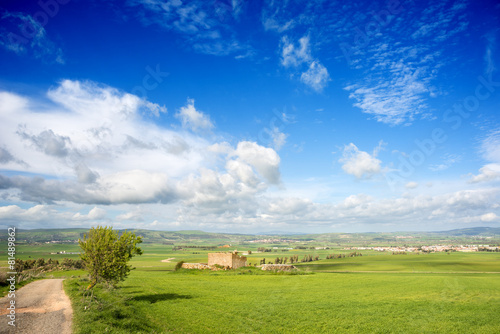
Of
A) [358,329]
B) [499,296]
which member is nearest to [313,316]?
[358,329]

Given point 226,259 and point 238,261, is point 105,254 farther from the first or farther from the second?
point 238,261

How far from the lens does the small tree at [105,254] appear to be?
27.0 metres

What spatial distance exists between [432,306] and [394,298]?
537 cm

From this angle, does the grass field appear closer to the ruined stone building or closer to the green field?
the green field

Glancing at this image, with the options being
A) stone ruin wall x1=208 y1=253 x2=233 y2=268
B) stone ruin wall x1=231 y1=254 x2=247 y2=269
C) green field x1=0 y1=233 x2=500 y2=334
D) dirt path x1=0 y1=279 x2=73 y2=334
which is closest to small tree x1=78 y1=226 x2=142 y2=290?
green field x1=0 y1=233 x2=500 y2=334

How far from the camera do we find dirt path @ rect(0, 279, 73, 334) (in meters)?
17.4

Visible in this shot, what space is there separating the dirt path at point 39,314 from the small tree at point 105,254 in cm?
358

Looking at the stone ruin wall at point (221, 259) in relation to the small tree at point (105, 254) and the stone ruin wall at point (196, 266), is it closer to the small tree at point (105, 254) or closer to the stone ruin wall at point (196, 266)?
the stone ruin wall at point (196, 266)

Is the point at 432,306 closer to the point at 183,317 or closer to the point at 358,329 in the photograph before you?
the point at 358,329

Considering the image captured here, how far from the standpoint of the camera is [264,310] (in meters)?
28.3

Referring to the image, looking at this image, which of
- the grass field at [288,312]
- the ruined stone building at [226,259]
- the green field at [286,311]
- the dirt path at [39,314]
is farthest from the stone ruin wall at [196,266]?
the dirt path at [39,314]

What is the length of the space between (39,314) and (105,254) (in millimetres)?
6826

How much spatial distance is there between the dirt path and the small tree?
11.7 ft

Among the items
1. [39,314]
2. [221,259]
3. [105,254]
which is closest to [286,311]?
[105,254]
